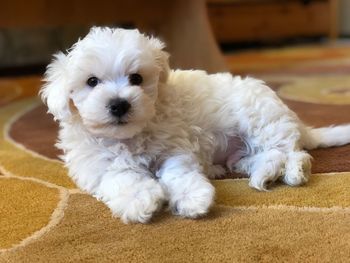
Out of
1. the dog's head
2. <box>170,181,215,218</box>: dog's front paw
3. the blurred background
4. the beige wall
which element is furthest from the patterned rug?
the beige wall

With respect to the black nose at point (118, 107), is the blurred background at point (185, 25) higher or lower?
lower

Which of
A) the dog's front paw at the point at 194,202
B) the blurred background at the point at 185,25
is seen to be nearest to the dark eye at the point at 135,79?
the dog's front paw at the point at 194,202

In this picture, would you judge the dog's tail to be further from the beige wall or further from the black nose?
the beige wall

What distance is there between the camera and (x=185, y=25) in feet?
8.85

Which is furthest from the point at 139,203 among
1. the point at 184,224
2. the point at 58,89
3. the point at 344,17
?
the point at 344,17

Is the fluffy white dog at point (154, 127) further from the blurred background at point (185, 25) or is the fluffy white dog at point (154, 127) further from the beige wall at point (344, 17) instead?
the beige wall at point (344, 17)

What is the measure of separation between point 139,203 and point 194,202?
98 mm

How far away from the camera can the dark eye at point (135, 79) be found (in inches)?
44.3

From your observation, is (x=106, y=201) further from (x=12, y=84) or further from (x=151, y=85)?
(x=12, y=84)

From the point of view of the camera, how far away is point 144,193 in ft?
3.38

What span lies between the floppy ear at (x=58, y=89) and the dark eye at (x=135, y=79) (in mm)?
128

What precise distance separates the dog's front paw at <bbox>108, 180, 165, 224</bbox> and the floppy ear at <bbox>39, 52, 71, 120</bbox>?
22cm

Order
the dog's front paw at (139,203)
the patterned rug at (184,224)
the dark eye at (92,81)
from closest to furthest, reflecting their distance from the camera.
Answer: the patterned rug at (184,224)
the dog's front paw at (139,203)
the dark eye at (92,81)

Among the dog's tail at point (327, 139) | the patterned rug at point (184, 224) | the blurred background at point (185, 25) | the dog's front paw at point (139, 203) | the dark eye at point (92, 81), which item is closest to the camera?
the patterned rug at point (184, 224)
